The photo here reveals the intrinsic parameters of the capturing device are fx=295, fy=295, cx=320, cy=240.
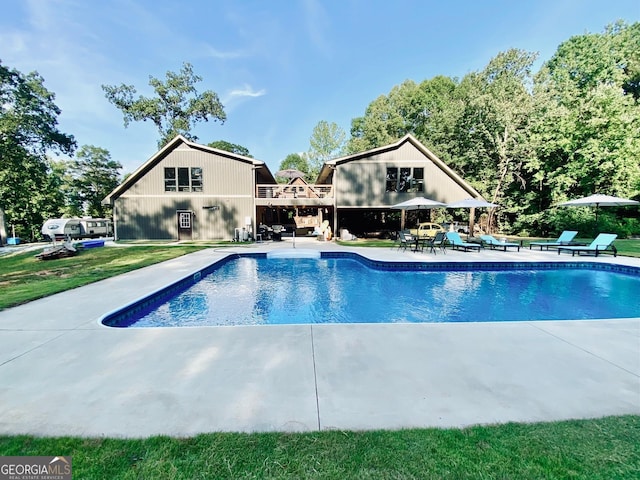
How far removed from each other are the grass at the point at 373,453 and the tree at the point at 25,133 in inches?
960

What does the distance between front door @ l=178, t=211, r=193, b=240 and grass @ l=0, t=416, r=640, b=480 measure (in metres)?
17.7

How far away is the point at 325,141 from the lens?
124ft

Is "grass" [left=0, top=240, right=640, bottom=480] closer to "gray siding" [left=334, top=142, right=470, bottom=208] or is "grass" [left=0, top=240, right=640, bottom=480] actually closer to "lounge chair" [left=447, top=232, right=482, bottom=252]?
"lounge chair" [left=447, top=232, right=482, bottom=252]

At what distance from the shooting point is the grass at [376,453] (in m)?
1.71

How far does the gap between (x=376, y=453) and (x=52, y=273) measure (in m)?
10.3

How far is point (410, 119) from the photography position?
32.3 metres

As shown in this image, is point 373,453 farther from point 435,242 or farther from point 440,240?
point 435,242

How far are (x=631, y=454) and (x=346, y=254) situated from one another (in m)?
11.2

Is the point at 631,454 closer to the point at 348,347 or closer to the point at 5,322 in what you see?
the point at 348,347

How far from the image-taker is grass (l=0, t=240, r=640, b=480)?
1.71m

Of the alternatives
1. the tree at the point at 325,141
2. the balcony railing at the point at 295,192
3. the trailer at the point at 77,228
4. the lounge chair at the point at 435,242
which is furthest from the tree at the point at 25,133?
the tree at the point at 325,141

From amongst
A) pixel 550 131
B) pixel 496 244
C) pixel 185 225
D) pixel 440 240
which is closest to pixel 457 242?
pixel 440 240

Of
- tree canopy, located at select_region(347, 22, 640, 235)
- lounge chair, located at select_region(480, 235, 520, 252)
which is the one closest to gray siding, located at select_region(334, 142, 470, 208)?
lounge chair, located at select_region(480, 235, 520, 252)

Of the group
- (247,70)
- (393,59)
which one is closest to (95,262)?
(247,70)
